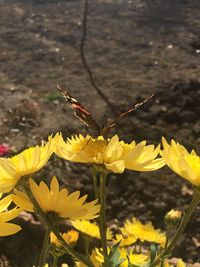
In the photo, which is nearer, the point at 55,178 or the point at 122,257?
the point at 55,178

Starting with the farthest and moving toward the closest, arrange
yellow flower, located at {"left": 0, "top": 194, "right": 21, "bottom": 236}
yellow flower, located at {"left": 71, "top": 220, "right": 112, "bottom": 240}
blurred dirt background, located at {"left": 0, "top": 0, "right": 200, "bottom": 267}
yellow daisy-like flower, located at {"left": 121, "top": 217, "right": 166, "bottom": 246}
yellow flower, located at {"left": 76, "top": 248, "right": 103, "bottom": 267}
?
blurred dirt background, located at {"left": 0, "top": 0, "right": 200, "bottom": 267} < yellow daisy-like flower, located at {"left": 121, "top": 217, "right": 166, "bottom": 246} < yellow flower, located at {"left": 71, "top": 220, "right": 112, "bottom": 240} < yellow flower, located at {"left": 76, "top": 248, "right": 103, "bottom": 267} < yellow flower, located at {"left": 0, "top": 194, "right": 21, "bottom": 236}

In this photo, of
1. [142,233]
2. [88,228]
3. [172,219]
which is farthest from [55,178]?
[142,233]

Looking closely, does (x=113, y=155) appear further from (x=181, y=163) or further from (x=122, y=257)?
(x=122, y=257)

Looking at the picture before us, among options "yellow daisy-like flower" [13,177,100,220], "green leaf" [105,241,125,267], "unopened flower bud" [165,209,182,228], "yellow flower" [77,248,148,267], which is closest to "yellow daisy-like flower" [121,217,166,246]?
"yellow flower" [77,248,148,267]

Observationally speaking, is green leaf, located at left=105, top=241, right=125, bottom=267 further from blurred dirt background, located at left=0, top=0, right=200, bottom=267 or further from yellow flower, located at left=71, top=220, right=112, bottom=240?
blurred dirt background, located at left=0, top=0, right=200, bottom=267

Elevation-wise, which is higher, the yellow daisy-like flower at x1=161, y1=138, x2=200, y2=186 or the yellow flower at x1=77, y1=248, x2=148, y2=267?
the yellow daisy-like flower at x1=161, y1=138, x2=200, y2=186

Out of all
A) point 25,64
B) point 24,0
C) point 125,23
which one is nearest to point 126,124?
point 25,64

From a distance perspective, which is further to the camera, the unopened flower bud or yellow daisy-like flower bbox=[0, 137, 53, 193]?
the unopened flower bud
